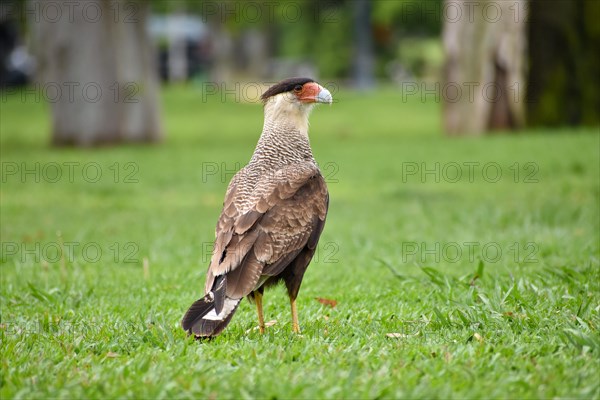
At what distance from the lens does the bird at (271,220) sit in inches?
174

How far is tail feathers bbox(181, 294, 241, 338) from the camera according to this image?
13.9 feet

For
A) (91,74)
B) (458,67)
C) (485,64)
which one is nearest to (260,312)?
(485,64)

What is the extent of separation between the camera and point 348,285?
618cm

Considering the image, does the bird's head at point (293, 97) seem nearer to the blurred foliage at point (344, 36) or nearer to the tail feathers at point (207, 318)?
the tail feathers at point (207, 318)

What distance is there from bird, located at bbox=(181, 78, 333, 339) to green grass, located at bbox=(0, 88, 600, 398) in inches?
8.4

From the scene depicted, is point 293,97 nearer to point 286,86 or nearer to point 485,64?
point 286,86

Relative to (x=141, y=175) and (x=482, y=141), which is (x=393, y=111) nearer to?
(x=482, y=141)

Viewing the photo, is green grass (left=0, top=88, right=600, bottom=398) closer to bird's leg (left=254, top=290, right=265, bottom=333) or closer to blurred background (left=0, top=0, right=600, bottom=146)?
bird's leg (left=254, top=290, right=265, bottom=333)

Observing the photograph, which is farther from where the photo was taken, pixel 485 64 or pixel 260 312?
pixel 485 64

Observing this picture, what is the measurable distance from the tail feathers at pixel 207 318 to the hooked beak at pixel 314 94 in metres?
1.50

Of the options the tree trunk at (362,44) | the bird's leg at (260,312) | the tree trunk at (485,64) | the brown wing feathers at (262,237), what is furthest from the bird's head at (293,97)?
the tree trunk at (362,44)

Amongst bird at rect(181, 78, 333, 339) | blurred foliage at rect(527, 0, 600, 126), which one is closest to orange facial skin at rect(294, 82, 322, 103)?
bird at rect(181, 78, 333, 339)

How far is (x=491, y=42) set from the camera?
16.5 metres

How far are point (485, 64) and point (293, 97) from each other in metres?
11.9
